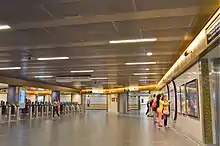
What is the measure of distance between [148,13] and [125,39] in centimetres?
215

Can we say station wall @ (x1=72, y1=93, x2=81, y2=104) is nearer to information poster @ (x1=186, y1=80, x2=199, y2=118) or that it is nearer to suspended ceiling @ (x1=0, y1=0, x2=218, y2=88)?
suspended ceiling @ (x1=0, y1=0, x2=218, y2=88)

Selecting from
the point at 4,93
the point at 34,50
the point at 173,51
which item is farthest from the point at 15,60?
the point at 4,93

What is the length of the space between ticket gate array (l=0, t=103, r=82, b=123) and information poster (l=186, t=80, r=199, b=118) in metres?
11.3

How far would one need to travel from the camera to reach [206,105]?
22.7 feet

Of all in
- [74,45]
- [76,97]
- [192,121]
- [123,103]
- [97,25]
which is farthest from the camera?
[76,97]

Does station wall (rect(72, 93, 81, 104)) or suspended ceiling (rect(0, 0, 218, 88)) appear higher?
suspended ceiling (rect(0, 0, 218, 88))

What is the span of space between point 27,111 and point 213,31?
17.9 m

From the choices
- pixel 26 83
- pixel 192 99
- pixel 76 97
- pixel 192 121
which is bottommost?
pixel 192 121

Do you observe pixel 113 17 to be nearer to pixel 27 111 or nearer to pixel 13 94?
pixel 13 94

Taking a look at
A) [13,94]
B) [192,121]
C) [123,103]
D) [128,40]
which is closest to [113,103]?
[123,103]

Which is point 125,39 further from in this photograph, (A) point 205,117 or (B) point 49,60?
(B) point 49,60

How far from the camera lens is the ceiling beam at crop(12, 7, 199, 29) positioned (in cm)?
503

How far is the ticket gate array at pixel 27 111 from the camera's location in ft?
52.5

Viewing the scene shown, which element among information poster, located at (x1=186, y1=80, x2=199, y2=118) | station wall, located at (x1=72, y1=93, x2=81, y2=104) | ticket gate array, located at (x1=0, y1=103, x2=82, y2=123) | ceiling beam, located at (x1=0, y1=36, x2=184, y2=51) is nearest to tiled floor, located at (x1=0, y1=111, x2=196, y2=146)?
information poster, located at (x1=186, y1=80, x2=199, y2=118)
